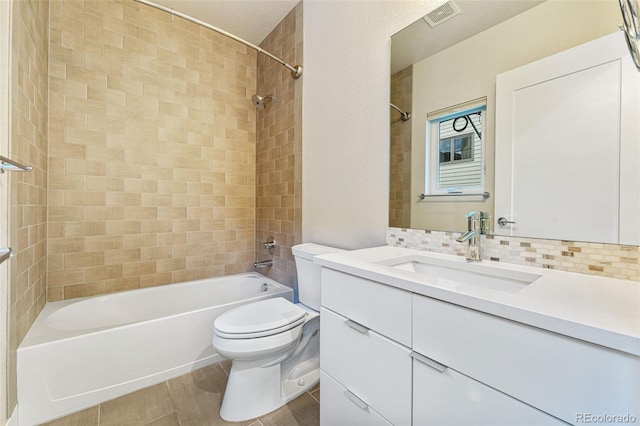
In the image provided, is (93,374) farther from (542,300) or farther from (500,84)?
(500,84)

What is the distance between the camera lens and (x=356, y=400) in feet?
3.14

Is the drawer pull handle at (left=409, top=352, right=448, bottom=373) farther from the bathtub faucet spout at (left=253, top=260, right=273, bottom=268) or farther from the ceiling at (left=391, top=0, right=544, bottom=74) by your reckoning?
the bathtub faucet spout at (left=253, top=260, right=273, bottom=268)

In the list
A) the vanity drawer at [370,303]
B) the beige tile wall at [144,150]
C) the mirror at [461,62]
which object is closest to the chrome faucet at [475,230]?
the mirror at [461,62]

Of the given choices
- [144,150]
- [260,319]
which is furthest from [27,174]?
[260,319]


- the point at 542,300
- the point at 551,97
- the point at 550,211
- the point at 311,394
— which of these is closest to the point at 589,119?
the point at 551,97

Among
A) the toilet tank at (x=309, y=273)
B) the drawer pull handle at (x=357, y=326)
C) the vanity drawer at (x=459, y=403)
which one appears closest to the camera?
the vanity drawer at (x=459, y=403)

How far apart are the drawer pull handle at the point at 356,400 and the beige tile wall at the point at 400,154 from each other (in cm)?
80

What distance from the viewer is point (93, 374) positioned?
1426 millimetres

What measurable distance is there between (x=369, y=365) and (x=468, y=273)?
0.52 metres

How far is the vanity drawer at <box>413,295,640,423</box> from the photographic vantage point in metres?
0.47

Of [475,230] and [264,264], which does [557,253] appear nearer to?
[475,230]

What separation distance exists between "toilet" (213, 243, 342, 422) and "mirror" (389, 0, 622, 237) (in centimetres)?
73

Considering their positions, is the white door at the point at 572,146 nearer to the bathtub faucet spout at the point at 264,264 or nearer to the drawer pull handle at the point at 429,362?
the drawer pull handle at the point at 429,362

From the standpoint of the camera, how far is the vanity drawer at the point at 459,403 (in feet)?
1.90
